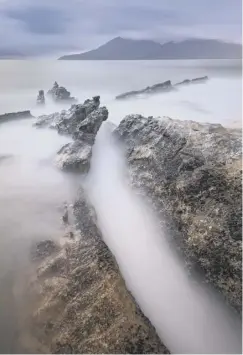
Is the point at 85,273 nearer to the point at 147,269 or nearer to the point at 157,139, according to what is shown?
the point at 147,269

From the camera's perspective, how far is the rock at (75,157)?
12719mm

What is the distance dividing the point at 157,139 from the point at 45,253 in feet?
18.3

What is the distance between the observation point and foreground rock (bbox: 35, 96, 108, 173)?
12859mm

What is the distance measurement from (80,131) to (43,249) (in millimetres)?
7448

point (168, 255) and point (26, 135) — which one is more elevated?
point (26, 135)

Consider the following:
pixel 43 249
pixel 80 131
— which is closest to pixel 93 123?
pixel 80 131

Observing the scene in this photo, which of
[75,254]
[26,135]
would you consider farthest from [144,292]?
[26,135]

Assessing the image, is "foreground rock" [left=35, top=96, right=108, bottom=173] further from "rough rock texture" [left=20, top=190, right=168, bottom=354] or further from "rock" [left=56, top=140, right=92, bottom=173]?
"rough rock texture" [left=20, top=190, right=168, bottom=354]

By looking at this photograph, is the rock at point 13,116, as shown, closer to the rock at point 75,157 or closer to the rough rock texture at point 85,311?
the rock at point 75,157

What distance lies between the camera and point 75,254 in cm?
807

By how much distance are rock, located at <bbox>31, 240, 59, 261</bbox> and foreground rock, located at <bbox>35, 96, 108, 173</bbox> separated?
449 cm

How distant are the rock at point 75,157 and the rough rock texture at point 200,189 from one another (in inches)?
78.4

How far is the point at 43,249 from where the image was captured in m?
8.53

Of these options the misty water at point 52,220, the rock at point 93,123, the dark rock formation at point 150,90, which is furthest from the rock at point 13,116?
the dark rock formation at point 150,90
